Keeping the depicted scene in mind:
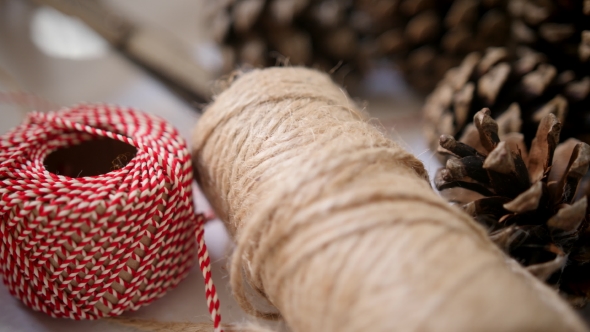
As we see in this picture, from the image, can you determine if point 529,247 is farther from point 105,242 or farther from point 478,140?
point 105,242

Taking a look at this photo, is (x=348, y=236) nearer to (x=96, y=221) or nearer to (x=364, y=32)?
(x=96, y=221)

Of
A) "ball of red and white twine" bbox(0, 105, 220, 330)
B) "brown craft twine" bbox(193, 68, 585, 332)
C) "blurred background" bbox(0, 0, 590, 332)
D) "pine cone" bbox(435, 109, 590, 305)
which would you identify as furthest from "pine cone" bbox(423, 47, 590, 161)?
"ball of red and white twine" bbox(0, 105, 220, 330)

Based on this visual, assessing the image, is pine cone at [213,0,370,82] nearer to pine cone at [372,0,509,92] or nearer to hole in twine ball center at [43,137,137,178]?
pine cone at [372,0,509,92]

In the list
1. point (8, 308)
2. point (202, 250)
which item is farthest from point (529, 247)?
point (8, 308)

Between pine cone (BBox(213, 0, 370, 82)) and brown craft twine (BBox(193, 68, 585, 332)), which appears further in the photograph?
pine cone (BBox(213, 0, 370, 82))

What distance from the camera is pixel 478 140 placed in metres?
0.54

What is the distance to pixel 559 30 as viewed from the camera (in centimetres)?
63

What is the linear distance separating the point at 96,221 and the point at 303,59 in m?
0.48

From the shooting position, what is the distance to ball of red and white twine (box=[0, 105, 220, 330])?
1.42 feet

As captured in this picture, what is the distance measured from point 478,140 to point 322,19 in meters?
0.38

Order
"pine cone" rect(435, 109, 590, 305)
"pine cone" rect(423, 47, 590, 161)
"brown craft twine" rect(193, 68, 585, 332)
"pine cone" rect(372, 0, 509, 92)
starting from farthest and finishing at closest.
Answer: "pine cone" rect(372, 0, 509, 92) → "pine cone" rect(423, 47, 590, 161) → "pine cone" rect(435, 109, 590, 305) → "brown craft twine" rect(193, 68, 585, 332)

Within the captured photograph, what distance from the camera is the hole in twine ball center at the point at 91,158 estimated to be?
1.70ft

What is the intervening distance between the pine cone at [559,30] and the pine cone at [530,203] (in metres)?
0.19

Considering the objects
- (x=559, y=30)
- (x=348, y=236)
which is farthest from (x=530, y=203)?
(x=559, y=30)
